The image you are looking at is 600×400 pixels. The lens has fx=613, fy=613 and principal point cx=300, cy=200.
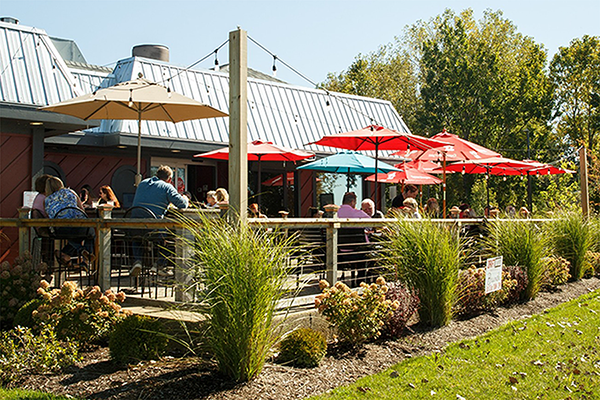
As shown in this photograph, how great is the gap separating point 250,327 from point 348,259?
352cm

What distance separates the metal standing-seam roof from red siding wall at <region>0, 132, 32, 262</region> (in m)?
0.72

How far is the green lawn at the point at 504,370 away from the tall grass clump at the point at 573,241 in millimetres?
4294

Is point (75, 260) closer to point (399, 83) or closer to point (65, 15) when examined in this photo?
point (65, 15)

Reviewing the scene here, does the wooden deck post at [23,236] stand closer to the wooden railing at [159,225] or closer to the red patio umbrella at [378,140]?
the wooden railing at [159,225]

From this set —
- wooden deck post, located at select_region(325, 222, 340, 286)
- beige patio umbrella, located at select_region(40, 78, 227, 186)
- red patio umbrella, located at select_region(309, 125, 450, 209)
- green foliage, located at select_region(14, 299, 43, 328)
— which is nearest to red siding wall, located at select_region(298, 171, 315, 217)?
red patio umbrella, located at select_region(309, 125, 450, 209)

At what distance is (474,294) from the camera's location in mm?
8172

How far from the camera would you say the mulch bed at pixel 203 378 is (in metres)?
4.75

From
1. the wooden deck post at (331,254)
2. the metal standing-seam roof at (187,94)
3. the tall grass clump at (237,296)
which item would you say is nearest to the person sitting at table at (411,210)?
the wooden deck post at (331,254)

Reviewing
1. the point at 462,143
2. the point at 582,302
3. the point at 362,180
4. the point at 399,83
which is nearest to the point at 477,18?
the point at 399,83

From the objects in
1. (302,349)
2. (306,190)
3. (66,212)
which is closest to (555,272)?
(302,349)

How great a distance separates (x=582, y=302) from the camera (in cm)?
964

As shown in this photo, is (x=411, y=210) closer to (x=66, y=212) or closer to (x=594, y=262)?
(x=66, y=212)

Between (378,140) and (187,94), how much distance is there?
594 cm

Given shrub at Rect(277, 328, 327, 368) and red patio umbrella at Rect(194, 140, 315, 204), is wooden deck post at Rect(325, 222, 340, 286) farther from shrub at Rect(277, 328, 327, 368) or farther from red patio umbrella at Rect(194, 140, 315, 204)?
red patio umbrella at Rect(194, 140, 315, 204)
